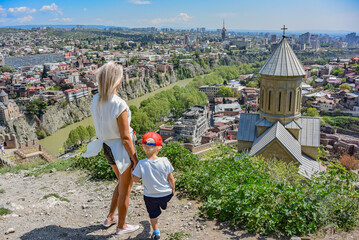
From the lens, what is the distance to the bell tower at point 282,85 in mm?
7480

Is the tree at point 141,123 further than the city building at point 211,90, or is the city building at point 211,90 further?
the city building at point 211,90

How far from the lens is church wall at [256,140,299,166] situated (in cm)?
686

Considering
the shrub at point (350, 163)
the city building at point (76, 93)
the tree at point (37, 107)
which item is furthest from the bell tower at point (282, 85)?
the city building at point (76, 93)

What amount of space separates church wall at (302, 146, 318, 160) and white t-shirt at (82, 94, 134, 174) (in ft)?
21.0

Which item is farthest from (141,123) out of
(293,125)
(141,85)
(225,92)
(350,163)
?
(141,85)

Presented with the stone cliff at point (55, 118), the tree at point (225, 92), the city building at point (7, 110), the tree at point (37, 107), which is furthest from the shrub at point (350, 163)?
the city building at point (7, 110)

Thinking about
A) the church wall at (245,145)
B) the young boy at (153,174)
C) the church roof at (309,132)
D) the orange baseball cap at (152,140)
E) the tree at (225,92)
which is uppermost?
the orange baseball cap at (152,140)

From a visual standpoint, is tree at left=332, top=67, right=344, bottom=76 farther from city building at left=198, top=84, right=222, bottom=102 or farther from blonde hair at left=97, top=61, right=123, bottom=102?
blonde hair at left=97, top=61, right=123, bottom=102

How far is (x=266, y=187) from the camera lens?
2781 millimetres

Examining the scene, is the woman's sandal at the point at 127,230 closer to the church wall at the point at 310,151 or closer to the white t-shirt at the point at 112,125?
the white t-shirt at the point at 112,125

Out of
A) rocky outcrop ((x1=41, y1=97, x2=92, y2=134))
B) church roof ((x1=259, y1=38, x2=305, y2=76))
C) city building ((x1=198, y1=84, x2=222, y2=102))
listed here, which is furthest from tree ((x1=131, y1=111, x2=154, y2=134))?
church roof ((x1=259, y1=38, x2=305, y2=76))

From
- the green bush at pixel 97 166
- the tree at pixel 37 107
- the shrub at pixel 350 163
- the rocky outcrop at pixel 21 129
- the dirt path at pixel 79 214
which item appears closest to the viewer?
the dirt path at pixel 79 214

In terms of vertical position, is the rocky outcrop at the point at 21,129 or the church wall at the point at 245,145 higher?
the church wall at the point at 245,145

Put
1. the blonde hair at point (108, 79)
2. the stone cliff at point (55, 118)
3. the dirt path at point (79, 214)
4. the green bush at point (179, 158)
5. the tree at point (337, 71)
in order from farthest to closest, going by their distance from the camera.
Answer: the tree at point (337, 71), the stone cliff at point (55, 118), the green bush at point (179, 158), the dirt path at point (79, 214), the blonde hair at point (108, 79)
